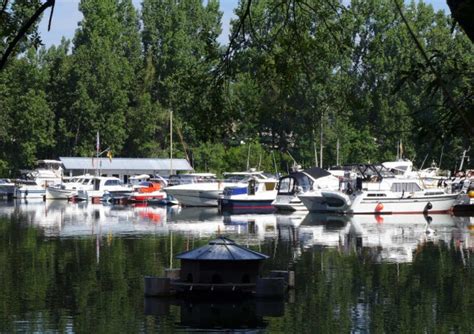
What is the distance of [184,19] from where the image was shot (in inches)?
4235

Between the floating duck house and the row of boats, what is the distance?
3497 centimetres

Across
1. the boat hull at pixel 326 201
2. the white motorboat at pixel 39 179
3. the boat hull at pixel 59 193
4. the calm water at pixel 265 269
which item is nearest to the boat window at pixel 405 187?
the boat hull at pixel 326 201

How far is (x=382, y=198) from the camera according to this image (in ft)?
205

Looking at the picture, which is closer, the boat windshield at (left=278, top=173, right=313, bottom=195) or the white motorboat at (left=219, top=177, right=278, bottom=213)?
the boat windshield at (left=278, top=173, right=313, bottom=195)

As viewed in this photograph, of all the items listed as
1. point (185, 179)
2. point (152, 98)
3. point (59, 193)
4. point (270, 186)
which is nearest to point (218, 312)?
Answer: point (270, 186)

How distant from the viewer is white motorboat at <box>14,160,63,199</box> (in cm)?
9238

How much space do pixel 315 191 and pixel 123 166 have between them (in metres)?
39.3

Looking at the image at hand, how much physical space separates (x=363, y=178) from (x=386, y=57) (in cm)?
3779

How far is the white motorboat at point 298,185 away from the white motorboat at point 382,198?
78.1 inches

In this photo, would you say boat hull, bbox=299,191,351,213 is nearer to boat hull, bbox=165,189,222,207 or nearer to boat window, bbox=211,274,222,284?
boat hull, bbox=165,189,222,207

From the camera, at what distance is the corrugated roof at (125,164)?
327 ft

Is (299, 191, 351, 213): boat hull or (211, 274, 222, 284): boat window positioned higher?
(299, 191, 351, 213): boat hull

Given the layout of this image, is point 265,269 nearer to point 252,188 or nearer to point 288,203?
point 288,203

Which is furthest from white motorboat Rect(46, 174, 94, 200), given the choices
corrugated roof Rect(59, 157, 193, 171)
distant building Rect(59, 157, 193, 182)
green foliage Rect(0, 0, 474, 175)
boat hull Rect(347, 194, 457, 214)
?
boat hull Rect(347, 194, 457, 214)
